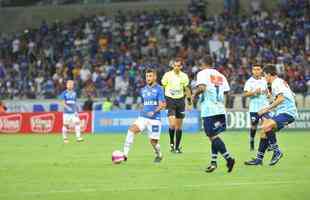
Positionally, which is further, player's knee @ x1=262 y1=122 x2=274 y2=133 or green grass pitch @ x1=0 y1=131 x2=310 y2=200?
player's knee @ x1=262 y1=122 x2=274 y2=133

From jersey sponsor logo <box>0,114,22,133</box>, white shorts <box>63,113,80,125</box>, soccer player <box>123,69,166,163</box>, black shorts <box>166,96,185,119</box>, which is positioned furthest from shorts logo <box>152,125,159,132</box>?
jersey sponsor logo <box>0,114,22,133</box>

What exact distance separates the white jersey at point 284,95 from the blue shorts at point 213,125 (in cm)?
137

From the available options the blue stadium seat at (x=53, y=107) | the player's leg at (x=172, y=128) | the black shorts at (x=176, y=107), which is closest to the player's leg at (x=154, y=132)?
the player's leg at (x=172, y=128)

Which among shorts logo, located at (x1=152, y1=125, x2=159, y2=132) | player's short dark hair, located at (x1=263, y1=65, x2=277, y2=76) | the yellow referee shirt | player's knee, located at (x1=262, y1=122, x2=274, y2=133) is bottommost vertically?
shorts logo, located at (x1=152, y1=125, x2=159, y2=132)

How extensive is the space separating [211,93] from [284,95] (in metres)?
1.69

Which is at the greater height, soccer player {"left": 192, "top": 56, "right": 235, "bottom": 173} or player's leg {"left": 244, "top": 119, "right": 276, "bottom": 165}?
soccer player {"left": 192, "top": 56, "right": 235, "bottom": 173}

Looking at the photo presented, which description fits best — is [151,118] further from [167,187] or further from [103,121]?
[103,121]

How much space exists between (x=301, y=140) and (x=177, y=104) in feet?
21.2

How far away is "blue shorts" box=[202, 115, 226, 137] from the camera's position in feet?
54.5

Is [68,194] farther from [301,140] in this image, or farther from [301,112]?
[301,112]

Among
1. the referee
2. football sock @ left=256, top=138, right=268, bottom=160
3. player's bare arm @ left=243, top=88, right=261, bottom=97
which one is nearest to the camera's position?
football sock @ left=256, top=138, right=268, bottom=160

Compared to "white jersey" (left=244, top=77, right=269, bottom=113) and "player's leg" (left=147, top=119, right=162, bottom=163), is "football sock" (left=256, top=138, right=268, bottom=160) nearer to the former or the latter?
"player's leg" (left=147, top=119, right=162, bottom=163)

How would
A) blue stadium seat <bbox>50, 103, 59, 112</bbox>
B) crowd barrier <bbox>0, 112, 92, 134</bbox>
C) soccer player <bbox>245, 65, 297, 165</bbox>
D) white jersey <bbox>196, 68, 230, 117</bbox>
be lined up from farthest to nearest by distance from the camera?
blue stadium seat <bbox>50, 103, 59, 112</bbox> < crowd barrier <bbox>0, 112, 92, 134</bbox> < soccer player <bbox>245, 65, 297, 165</bbox> < white jersey <bbox>196, 68, 230, 117</bbox>

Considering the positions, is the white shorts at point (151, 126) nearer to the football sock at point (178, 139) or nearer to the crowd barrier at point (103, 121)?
the football sock at point (178, 139)
